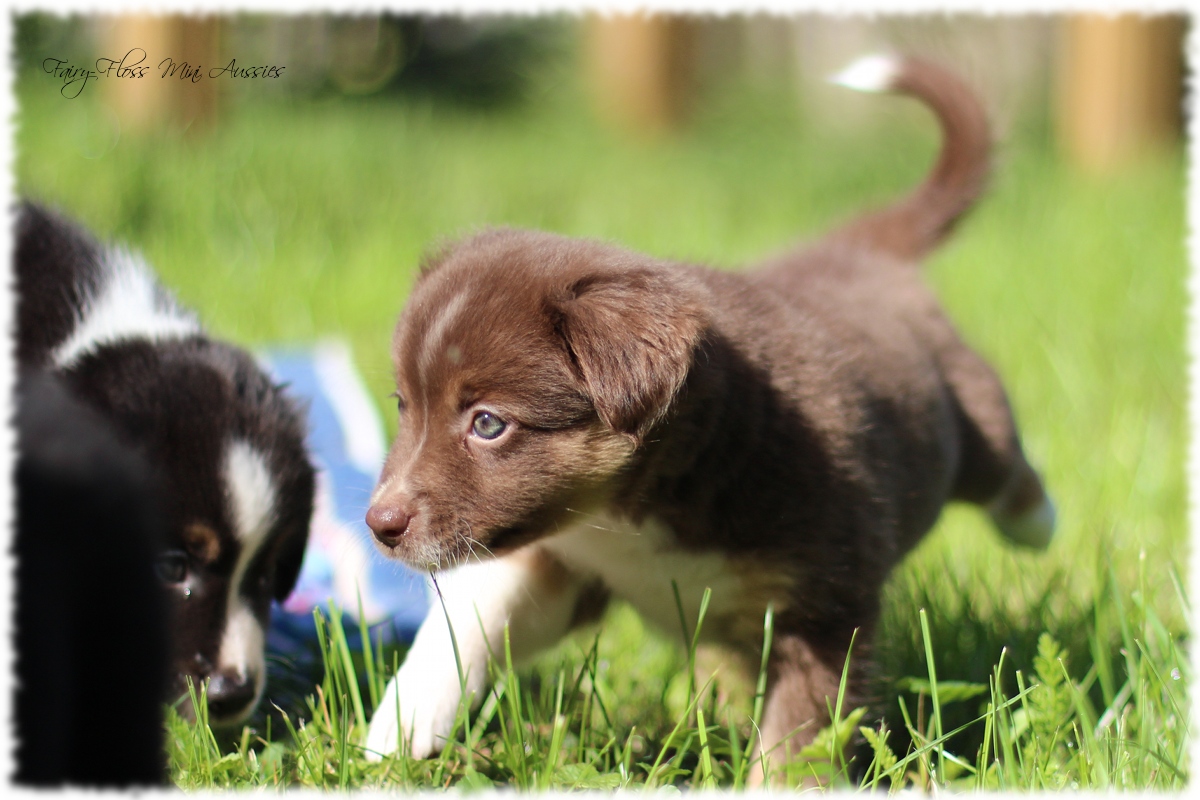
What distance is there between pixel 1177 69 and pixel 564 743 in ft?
33.0

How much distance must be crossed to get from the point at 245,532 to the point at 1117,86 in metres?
9.34

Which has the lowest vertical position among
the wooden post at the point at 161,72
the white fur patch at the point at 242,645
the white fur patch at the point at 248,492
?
the white fur patch at the point at 242,645

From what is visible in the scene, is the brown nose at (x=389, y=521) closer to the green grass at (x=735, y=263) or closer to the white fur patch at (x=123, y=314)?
the green grass at (x=735, y=263)

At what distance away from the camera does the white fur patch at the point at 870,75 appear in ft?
11.5

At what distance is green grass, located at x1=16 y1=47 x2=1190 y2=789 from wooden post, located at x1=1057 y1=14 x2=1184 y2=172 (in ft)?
1.22

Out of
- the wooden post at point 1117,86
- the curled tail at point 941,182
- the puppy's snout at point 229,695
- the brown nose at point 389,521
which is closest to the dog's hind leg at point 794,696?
the brown nose at point 389,521

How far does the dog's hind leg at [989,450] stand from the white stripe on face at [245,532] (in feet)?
6.35

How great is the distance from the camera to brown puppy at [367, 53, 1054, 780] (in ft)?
7.63

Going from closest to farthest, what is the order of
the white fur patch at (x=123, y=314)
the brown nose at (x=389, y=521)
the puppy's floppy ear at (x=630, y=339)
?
1. the puppy's floppy ear at (x=630, y=339)
2. the brown nose at (x=389, y=521)
3. the white fur patch at (x=123, y=314)

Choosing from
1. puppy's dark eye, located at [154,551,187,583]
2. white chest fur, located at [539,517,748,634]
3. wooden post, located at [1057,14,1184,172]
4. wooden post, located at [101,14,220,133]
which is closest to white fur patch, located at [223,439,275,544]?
puppy's dark eye, located at [154,551,187,583]

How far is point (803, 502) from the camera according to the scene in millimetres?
2479

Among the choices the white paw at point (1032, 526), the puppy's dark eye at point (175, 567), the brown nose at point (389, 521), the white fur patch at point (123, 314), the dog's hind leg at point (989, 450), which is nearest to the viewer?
the brown nose at point (389, 521)

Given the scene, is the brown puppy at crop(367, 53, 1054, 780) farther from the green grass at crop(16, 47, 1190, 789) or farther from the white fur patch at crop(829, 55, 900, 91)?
the white fur patch at crop(829, 55, 900, 91)

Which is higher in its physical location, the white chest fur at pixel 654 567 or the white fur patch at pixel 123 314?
the white fur patch at pixel 123 314
